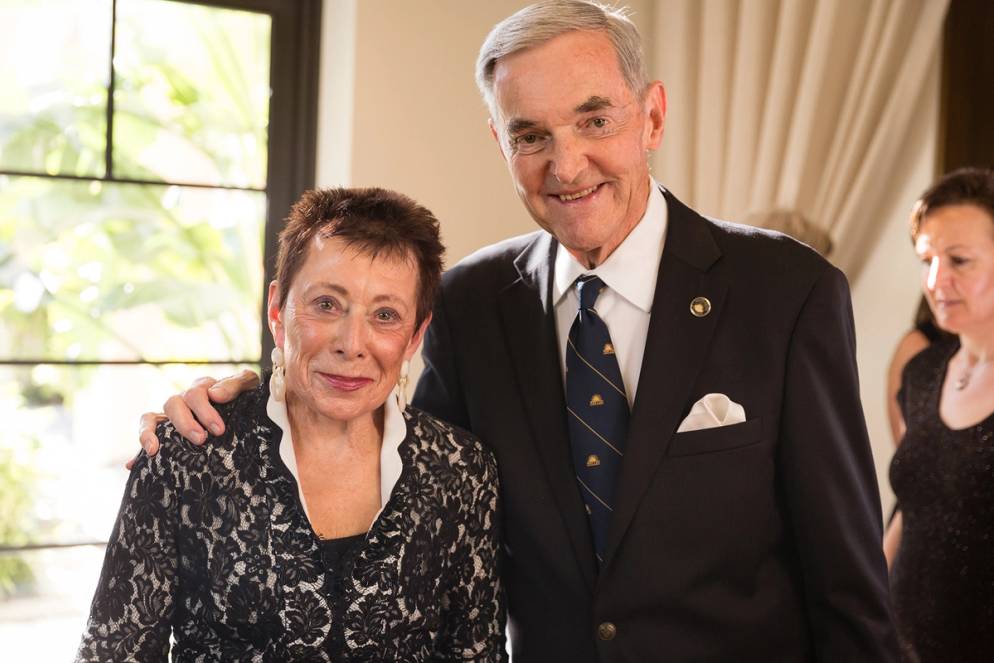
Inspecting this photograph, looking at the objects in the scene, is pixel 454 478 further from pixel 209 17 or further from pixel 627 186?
pixel 209 17

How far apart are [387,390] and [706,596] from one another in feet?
2.01

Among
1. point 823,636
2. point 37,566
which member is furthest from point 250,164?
point 823,636

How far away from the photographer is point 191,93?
354cm

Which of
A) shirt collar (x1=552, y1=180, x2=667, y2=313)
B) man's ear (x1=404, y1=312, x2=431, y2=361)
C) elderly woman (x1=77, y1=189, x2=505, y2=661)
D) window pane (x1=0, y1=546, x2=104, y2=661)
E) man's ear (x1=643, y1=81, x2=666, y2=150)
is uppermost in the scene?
man's ear (x1=643, y1=81, x2=666, y2=150)

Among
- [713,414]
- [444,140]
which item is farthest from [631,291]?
[444,140]

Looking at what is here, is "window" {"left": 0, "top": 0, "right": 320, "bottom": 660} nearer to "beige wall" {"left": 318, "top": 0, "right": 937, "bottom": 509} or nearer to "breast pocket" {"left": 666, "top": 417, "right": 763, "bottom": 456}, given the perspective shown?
"beige wall" {"left": 318, "top": 0, "right": 937, "bottom": 509}

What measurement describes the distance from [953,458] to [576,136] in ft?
4.95

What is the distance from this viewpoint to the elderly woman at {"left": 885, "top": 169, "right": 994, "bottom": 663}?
262 centimetres

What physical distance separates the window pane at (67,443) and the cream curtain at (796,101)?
6.52 ft

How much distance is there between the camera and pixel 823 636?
5.67 feet

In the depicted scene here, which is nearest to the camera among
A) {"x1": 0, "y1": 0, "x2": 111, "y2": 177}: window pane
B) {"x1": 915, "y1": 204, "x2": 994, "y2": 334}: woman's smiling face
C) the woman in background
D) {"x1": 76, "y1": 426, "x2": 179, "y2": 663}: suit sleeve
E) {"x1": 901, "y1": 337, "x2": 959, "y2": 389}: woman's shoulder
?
{"x1": 76, "y1": 426, "x2": 179, "y2": 663}: suit sleeve

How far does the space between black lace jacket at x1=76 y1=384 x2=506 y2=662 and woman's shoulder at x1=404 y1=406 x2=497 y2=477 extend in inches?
3.2

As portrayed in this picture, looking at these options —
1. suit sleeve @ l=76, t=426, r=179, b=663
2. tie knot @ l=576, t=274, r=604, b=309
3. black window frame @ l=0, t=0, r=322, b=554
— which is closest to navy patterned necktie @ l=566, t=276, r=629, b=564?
tie knot @ l=576, t=274, r=604, b=309

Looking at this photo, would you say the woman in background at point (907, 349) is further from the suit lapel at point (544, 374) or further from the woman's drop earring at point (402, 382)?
the woman's drop earring at point (402, 382)
